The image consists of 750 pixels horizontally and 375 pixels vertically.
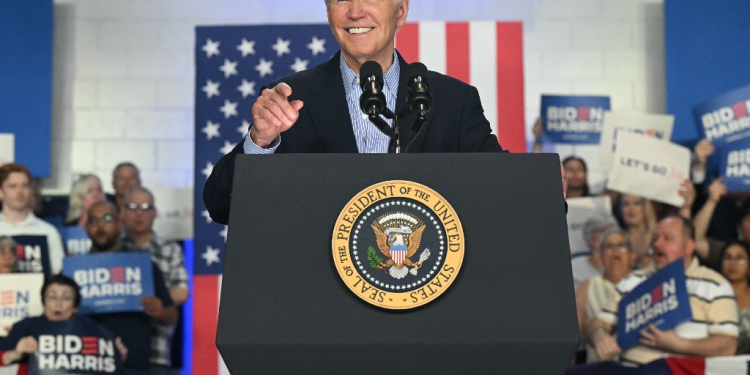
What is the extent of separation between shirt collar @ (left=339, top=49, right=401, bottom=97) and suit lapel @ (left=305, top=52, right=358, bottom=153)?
1.4 inches

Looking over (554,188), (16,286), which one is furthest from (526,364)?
(16,286)

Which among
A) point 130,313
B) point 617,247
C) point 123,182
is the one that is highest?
point 123,182

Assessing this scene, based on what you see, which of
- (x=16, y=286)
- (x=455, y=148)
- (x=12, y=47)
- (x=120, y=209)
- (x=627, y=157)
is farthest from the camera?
(x=12, y=47)

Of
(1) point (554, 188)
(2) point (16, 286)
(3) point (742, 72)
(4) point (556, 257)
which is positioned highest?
(3) point (742, 72)

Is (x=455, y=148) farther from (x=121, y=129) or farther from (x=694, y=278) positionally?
(x=121, y=129)

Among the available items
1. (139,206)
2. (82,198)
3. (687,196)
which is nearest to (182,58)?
(82,198)

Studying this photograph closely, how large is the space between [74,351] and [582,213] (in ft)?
9.52

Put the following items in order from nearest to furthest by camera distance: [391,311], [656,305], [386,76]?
[391,311] < [386,76] < [656,305]

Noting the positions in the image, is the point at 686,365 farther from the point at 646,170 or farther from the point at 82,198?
the point at 82,198

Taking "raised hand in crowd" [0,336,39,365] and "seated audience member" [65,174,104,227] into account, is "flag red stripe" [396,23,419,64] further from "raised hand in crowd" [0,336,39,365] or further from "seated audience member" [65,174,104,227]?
"raised hand in crowd" [0,336,39,365]

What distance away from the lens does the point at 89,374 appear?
425 cm

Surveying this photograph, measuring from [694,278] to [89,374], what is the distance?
294 centimetres

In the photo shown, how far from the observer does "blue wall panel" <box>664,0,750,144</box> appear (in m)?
6.45

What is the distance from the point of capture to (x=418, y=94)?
163 cm
